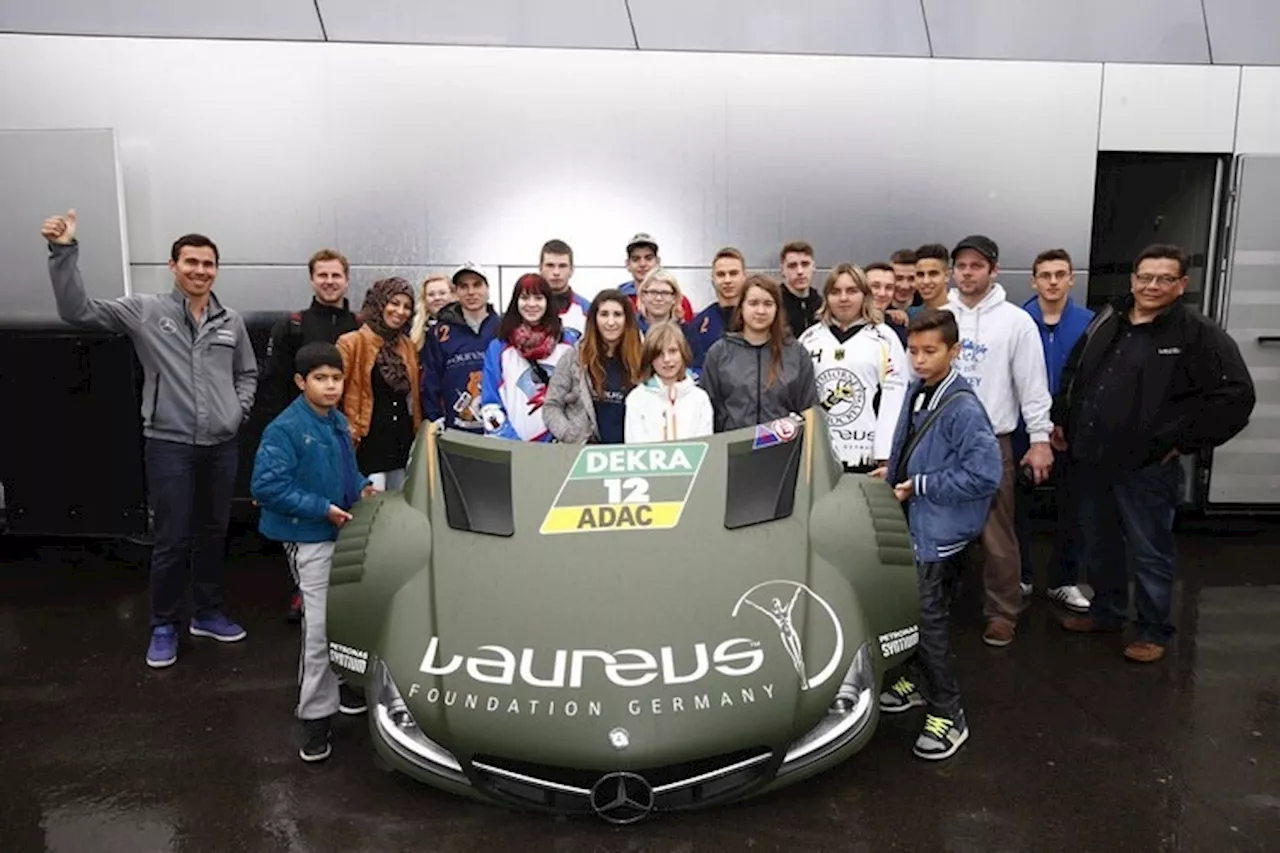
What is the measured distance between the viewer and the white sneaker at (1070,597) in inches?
178

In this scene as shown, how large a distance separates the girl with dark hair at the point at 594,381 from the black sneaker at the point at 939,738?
1.74m

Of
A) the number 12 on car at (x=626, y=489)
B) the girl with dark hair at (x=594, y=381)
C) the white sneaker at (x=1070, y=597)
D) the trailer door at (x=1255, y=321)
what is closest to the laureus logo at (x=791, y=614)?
the number 12 on car at (x=626, y=489)

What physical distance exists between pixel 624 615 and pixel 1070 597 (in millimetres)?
3013

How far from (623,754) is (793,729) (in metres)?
0.49

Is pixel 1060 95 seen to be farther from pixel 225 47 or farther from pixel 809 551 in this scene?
pixel 225 47

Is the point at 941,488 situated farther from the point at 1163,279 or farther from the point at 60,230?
the point at 60,230

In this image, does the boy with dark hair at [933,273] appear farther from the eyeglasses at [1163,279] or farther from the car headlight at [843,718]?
the car headlight at [843,718]

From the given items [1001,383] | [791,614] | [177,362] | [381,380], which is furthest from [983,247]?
[177,362]

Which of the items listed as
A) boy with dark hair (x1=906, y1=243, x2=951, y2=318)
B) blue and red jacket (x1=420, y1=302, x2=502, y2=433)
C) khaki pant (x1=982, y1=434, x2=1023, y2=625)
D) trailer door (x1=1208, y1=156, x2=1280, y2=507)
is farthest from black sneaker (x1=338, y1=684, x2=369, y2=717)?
trailer door (x1=1208, y1=156, x2=1280, y2=507)

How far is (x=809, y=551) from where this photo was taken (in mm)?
2932

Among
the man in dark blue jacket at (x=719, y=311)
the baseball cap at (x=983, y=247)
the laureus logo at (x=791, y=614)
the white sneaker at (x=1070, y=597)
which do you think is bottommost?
the white sneaker at (x=1070, y=597)

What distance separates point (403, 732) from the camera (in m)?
2.58

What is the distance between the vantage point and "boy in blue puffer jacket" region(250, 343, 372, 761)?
3.07 metres

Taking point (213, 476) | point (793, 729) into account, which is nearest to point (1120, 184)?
point (793, 729)
